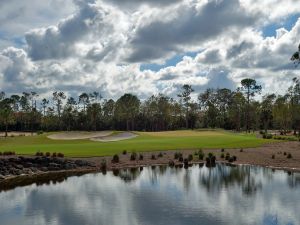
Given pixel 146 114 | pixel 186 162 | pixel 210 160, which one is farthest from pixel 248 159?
pixel 146 114

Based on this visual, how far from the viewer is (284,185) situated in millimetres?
33344

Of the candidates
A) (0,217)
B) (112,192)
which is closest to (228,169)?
(112,192)

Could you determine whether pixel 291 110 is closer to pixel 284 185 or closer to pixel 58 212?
pixel 284 185

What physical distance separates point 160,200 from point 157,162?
20.8 m

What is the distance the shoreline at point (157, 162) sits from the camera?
39794 mm

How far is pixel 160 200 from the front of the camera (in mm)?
28016

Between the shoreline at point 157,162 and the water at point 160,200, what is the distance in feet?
9.49

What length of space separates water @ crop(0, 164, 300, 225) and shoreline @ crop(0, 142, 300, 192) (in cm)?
289

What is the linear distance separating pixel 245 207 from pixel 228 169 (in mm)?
18786

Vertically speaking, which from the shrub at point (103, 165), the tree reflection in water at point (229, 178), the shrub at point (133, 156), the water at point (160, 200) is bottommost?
the water at point (160, 200)

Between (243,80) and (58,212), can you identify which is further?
(243,80)

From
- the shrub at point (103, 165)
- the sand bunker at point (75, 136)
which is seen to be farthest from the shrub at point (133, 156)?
the sand bunker at point (75, 136)

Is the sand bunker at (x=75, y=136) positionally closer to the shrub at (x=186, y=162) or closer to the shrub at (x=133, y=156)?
the shrub at (x=133, y=156)

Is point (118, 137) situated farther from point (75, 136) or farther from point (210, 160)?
point (210, 160)
